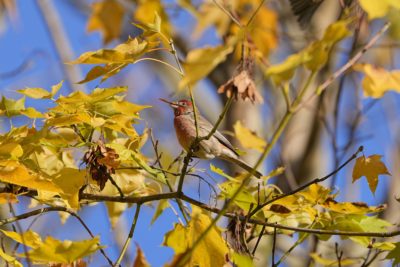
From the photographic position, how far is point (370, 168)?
2633 mm

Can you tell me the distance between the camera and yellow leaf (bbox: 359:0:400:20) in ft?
5.48

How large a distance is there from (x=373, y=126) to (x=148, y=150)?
3.49 meters

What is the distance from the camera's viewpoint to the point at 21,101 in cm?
275

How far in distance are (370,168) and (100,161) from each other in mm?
1081

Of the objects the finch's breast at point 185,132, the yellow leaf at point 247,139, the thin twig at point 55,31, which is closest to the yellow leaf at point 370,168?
the yellow leaf at point 247,139

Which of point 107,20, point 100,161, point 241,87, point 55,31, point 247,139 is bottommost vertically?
point 100,161

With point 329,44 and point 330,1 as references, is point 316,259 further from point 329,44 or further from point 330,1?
point 330,1

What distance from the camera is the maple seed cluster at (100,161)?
104 inches

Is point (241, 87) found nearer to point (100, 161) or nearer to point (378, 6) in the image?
point (100, 161)

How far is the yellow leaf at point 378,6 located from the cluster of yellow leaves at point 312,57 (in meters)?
0.06

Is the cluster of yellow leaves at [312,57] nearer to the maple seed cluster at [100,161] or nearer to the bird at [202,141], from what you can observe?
the maple seed cluster at [100,161]

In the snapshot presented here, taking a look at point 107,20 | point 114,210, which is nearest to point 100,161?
point 114,210

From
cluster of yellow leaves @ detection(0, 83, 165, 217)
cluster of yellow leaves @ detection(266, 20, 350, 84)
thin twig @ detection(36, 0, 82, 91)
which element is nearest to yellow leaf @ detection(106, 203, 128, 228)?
cluster of yellow leaves @ detection(0, 83, 165, 217)

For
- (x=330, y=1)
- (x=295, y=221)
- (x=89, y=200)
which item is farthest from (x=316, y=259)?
(x=330, y=1)
